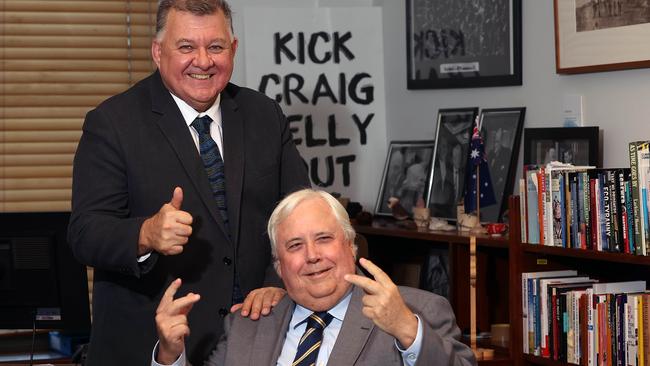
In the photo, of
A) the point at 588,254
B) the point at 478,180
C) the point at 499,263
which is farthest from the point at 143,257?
the point at 478,180

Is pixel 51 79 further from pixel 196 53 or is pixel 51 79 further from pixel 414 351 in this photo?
pixel 414 351

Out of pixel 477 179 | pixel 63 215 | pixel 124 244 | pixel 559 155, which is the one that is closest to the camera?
pixel 124 244

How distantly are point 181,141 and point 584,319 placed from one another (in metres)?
1.47

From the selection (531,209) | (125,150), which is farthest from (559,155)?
(125,150)

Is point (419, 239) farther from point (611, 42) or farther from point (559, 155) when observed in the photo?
point (611, 42)

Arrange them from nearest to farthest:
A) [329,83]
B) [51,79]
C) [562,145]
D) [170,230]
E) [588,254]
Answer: [170,230], [588,254], [562,145], [51,79], [329,83]

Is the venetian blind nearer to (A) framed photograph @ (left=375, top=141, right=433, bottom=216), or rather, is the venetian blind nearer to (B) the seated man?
(A) framed photograph @ (left=375, top=141, right=433, bottom=216)

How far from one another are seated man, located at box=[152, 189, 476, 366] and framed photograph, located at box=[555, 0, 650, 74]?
1.51 m

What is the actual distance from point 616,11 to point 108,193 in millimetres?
1925

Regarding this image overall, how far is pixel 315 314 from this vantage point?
259 centimetres

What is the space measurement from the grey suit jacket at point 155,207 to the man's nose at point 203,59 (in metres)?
0.18

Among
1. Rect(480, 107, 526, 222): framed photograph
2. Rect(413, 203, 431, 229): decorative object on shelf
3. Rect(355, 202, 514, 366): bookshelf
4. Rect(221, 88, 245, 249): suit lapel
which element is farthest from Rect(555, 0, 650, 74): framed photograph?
Rect(221, 88, 245, 249): suit lapel

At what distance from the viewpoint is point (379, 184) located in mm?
5258

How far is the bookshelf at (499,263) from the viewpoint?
3.63 m
